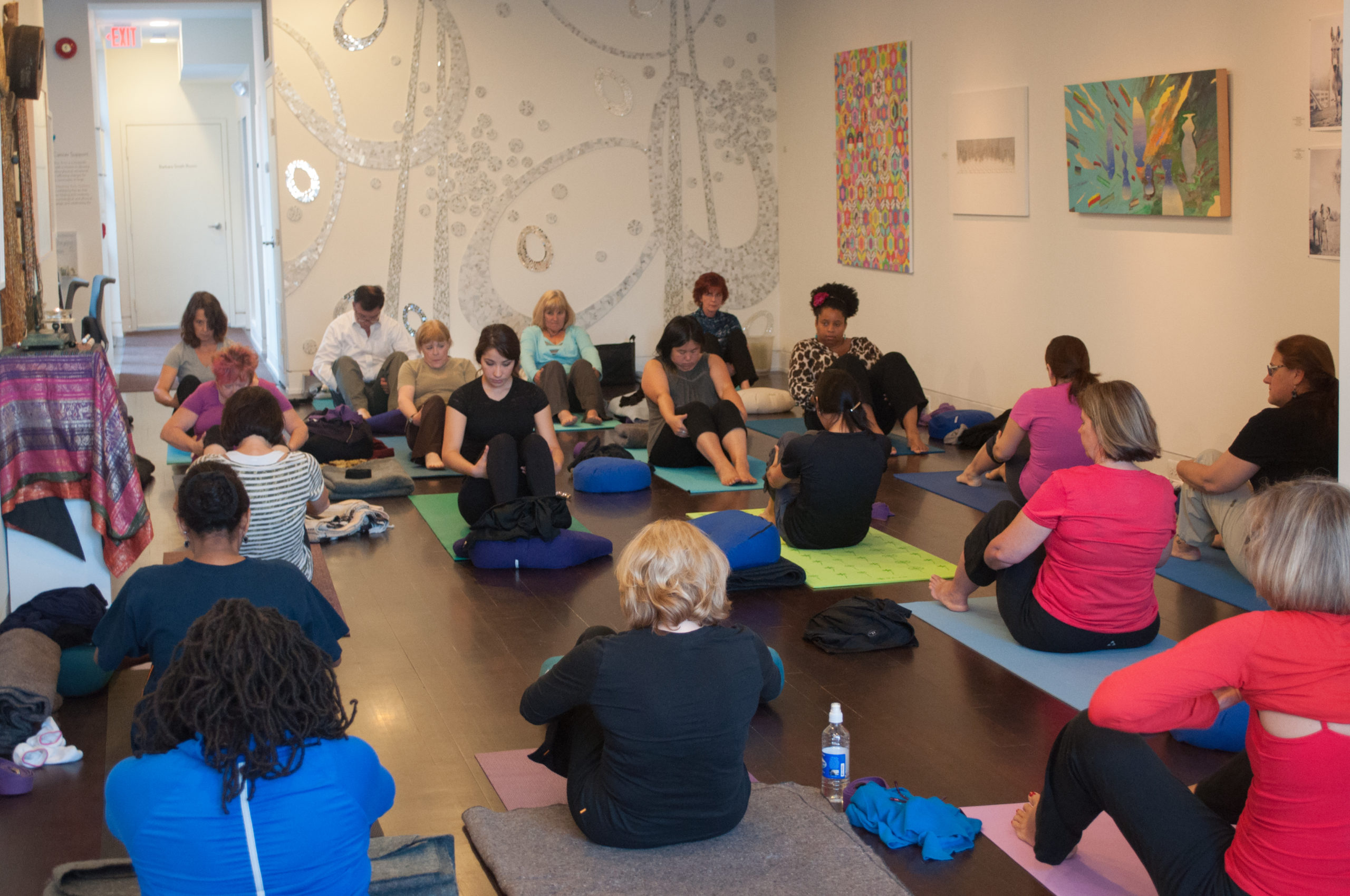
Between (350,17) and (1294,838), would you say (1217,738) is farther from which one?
(350,17)

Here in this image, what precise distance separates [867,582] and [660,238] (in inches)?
234

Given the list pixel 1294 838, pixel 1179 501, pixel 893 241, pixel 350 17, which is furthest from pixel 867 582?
pixel 350 17

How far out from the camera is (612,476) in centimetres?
627

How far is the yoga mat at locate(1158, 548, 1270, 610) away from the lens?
173 inches

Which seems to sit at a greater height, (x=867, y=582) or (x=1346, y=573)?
(x=1346, y=573)

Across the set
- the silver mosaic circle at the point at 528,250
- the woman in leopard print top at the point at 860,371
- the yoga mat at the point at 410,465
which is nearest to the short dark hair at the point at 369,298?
the yoga mat at the point at 410,465

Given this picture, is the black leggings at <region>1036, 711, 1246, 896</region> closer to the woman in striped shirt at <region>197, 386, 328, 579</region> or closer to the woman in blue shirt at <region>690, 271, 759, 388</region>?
the woman in striped shirt at <region>197, 386, 328, 579</region>

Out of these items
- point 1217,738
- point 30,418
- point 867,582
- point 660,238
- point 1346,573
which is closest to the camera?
point 1346,573

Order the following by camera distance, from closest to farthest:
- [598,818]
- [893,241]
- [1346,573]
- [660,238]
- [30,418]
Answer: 1. [1346,573]
2. [598,818]
3. [30,418]
4. [893,241]
5. [660,238]

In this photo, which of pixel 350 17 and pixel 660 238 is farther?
pixel 660 238

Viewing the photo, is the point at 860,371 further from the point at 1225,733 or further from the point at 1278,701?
the point at 1278,701

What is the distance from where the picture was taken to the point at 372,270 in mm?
9414

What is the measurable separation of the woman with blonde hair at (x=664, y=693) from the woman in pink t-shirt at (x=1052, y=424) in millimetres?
2939

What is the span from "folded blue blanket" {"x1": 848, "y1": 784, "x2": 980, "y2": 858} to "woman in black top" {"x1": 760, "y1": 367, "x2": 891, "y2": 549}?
2.22m
